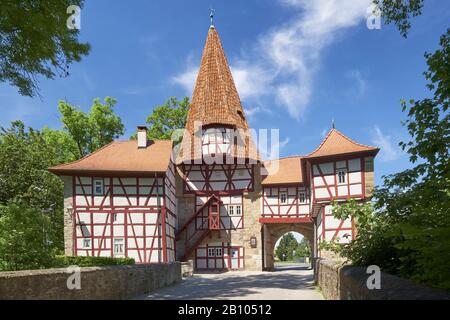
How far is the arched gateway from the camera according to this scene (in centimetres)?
2178

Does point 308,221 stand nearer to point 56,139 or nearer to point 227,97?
point 227,97

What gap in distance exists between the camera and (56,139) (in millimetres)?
29750

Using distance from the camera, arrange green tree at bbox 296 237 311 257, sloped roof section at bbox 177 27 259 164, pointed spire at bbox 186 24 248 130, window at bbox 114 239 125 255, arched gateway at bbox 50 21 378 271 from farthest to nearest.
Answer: green tree at bbox 296 237 311 257 → pointed spire at bbox 186 24 248 130 → sloped roof section at bbox 177 27 259 164 → window at bbox 114 239 125 255 → arched gateway at bbox 50 21 378 271

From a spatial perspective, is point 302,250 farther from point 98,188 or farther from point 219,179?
point 98,188

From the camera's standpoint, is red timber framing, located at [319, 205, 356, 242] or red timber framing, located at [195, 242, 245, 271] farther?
red timber framing, located at [195, 242, 245, 271]

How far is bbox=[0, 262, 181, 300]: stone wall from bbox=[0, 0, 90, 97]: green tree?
13.8 ft

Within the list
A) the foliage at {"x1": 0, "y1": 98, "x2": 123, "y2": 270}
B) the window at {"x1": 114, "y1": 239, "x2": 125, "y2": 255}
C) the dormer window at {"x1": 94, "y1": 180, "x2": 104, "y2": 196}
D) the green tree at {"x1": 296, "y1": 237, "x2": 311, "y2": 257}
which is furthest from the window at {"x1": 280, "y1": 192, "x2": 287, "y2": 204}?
the green tree at {"x1": 296, "y1": 237, "x2": 311, "y2": 257}

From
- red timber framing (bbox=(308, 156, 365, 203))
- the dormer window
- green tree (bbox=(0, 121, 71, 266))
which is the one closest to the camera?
red timber framing (bbox=(308, 156, 365, 203))

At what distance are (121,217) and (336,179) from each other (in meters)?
11.6

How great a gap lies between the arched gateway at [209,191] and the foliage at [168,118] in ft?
10.4

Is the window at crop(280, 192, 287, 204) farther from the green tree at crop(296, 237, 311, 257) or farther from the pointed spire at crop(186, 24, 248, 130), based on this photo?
the green tree at crop(296, 237, 311, 257)

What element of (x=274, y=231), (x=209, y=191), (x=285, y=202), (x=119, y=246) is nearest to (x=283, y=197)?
(x=285, y=202)
